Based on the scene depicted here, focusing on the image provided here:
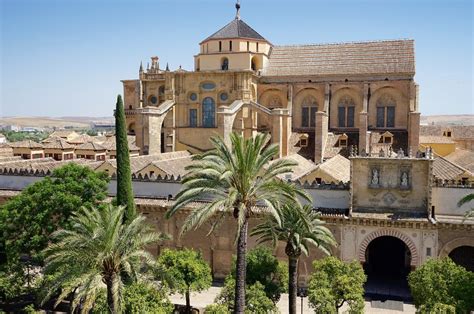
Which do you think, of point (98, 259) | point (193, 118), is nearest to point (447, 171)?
point (193, 118)

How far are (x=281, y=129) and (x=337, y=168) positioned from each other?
25.4 feet

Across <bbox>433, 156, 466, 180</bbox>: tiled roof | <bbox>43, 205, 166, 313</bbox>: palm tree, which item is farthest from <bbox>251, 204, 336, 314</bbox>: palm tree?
<bbox>433, 156, 466, 180</bbox>: tiled roof

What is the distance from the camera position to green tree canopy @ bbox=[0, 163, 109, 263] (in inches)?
818

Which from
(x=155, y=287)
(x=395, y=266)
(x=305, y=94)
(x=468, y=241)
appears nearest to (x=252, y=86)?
(x=305, y=94)

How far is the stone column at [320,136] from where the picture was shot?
34.8 meters

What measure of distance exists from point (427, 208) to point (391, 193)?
1.76 m

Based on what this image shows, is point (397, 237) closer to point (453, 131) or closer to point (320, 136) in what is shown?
point (320, 136)

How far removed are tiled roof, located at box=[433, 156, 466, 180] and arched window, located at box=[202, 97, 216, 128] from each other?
17.4 metres

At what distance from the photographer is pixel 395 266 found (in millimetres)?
27266

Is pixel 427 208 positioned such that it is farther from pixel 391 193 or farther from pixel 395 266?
pixel 395 266

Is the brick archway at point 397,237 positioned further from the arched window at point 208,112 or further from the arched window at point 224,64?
the arched window at point 224,64

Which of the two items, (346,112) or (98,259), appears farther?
(346,112)

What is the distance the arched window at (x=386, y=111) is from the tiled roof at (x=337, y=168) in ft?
25.0

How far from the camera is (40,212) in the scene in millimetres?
21094
